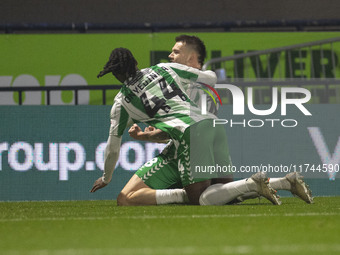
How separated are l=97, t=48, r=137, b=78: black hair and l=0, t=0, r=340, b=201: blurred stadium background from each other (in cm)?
→ 183

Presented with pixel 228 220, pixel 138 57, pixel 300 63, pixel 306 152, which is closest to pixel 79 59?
pixel 138 57

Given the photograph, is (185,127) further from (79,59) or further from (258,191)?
(79,59)

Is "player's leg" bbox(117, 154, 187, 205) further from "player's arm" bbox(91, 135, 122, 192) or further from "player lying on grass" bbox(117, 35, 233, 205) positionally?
"player's arm" bbox(91, 135, 122, 192)

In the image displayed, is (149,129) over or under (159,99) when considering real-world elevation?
under

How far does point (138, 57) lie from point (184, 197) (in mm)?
3746

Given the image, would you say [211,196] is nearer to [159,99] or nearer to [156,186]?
[156,186]

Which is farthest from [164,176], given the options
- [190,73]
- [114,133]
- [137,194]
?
[190,73]

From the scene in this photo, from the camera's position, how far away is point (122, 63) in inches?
216

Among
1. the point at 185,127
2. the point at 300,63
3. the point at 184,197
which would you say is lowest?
the point at 184,197

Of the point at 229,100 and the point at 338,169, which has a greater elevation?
the point at 229,100

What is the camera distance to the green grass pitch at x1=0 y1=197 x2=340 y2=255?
9.37ft

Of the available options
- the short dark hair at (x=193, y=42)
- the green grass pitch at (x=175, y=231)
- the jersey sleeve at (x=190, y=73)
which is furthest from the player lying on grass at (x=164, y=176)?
the green grass pitch at (x=175, y=231)

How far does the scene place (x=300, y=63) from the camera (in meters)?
8.34

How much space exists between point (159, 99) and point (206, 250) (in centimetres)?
274
